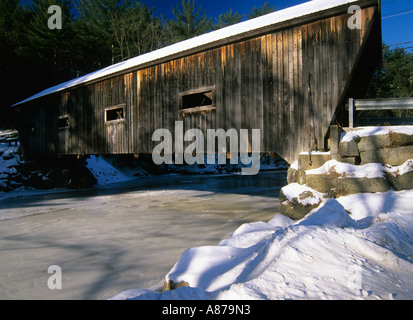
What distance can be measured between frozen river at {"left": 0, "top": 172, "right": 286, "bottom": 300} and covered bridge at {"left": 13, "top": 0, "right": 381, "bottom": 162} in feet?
7.36

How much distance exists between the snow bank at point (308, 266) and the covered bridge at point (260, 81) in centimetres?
313

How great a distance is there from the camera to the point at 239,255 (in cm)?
271

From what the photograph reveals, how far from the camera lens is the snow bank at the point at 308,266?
175cm

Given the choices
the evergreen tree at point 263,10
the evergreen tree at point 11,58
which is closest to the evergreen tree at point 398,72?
the evergreen tree at point 263,10

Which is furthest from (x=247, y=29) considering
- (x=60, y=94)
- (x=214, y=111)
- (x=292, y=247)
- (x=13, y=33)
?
(x=13, y=33)

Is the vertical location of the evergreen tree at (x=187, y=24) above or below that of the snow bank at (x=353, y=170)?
above

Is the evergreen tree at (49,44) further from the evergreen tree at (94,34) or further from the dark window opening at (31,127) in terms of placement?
the dark window opening at (31,127)

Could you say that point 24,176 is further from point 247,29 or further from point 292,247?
point 292,247

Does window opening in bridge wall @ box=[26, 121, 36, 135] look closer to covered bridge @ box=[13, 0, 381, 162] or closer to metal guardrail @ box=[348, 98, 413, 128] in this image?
covered bridge @ box=[13, 0, 381, 162]

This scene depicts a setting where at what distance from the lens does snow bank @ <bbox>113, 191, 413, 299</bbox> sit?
69.1 inches

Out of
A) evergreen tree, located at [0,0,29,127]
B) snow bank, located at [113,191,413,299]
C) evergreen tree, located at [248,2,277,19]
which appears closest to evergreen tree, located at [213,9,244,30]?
evergreen tree, located at [248,2,277,19]

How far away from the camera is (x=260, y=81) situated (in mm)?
6465

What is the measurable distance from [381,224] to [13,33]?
2765 cm

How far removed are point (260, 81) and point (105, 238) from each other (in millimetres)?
5101
